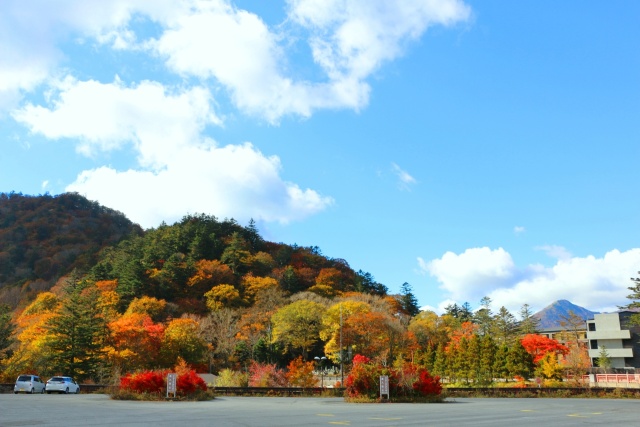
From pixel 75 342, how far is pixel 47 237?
291ft

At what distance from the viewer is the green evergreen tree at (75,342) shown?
144 feet

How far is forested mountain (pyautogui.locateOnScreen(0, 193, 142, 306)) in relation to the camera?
10027 cm

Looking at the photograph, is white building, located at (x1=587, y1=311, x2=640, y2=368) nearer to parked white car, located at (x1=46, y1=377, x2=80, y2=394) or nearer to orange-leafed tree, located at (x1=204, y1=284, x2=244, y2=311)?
orange-leafed tree, located at (x1=204, y1=284, x2=244, y2=311)

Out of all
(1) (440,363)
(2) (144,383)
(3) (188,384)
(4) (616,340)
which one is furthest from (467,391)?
(4) (616,340)

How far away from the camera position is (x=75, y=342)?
44.2 m

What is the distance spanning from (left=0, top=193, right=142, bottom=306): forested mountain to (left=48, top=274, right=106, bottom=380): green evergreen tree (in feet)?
155

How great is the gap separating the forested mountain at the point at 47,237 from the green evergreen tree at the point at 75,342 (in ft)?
155

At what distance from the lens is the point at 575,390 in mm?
32438

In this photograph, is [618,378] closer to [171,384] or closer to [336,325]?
[336,325]

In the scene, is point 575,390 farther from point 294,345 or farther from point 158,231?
point 158,231

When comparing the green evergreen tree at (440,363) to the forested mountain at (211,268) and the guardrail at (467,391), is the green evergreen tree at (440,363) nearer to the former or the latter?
the forested mountain at (211,268)

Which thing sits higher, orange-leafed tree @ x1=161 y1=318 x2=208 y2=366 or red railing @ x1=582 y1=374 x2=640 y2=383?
orange-leafed tree @ x1=161 y1=318 x2=208 y2=366

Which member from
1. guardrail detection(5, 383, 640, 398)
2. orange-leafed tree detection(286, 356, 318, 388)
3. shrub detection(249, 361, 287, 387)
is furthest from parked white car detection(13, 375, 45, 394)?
orange-leafed tree detection(286, 356, 318, 388)

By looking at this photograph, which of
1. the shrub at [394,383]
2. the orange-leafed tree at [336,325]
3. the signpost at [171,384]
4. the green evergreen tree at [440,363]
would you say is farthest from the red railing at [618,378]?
the signpost at [171,384]
